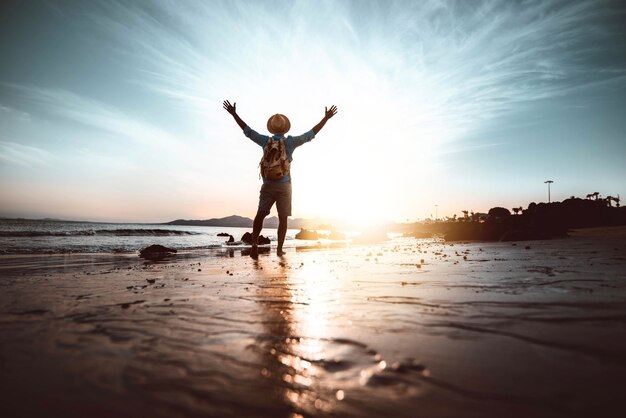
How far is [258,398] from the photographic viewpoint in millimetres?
948

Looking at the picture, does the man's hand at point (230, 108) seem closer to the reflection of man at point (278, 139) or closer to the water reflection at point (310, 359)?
the reflection of man at point (278, 139)

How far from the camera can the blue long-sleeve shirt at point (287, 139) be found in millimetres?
6746

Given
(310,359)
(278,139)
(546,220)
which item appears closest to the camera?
(310,359)

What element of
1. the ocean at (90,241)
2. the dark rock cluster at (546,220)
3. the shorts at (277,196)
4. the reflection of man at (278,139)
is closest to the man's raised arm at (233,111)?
the reflection of man at (278,139)

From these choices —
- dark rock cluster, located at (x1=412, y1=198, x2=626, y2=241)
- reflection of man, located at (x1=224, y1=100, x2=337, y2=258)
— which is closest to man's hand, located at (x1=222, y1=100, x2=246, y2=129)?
reflection of man, located at (x1=224, y1=100, x2=337, y2=258)

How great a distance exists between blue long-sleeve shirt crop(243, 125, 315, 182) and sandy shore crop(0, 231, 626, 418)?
466 centimetres

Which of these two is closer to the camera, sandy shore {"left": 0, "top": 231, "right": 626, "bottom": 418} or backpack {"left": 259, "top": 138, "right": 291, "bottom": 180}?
sandy shore {"left": 0, "top": 231, "right": 626, "bottom": 418}

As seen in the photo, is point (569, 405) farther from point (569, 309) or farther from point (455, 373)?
point (569, 309)

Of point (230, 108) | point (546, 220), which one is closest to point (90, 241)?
point (230, 108)

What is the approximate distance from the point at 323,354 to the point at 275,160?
547cm

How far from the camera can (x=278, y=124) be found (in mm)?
6734

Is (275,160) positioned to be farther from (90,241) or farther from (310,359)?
(90,241)

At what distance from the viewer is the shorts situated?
6.70 metres

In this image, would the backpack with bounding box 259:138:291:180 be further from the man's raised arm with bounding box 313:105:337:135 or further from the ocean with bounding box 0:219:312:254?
the ocean with bounding box 0:219:312:254
